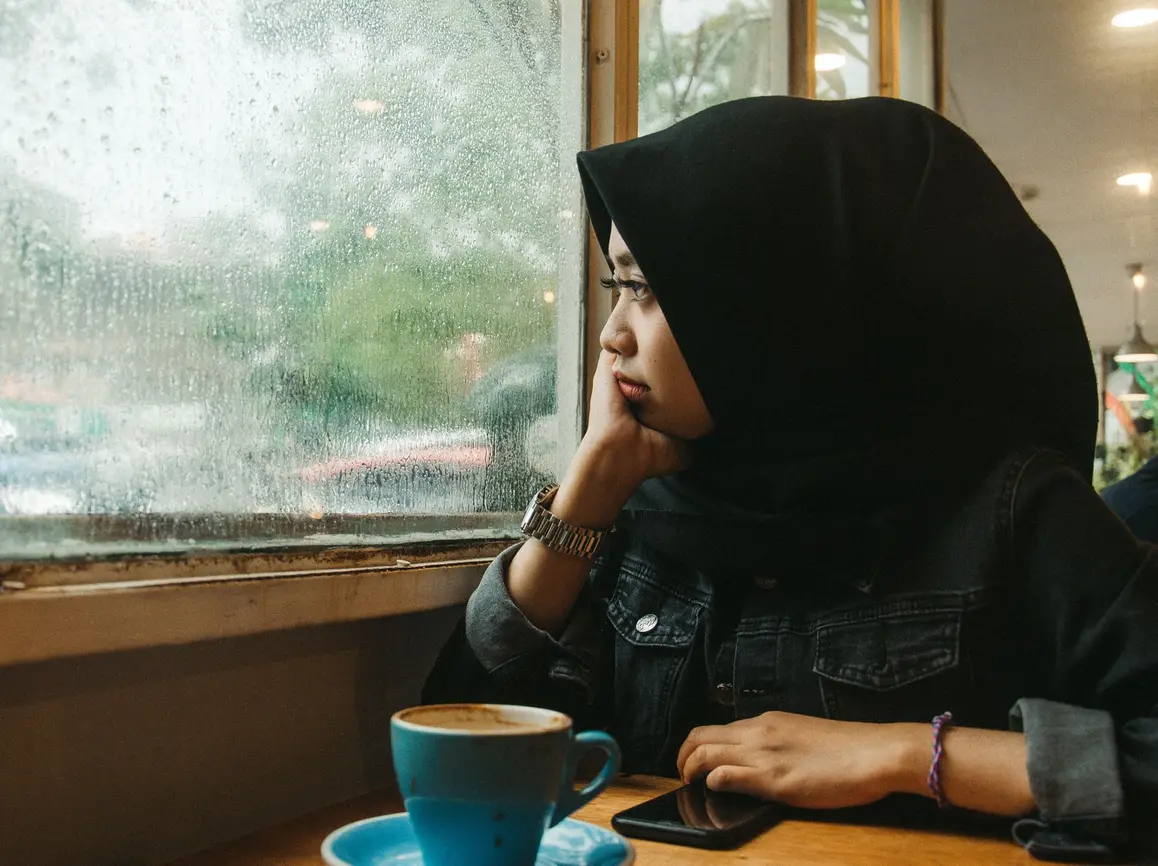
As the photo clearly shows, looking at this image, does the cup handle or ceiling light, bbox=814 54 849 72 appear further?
ceiling light, bbox=814 54 849 72

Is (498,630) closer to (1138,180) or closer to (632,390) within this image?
(632,390)

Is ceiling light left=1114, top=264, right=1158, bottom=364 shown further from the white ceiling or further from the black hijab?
the black hijab

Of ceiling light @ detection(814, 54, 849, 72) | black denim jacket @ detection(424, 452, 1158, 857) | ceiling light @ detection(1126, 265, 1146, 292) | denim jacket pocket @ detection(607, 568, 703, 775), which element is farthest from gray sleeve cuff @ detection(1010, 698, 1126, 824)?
ceiling light @ detection(1126, 265, 1146, 292)

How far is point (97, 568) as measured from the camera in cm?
Answer: 71

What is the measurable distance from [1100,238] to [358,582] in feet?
20.5

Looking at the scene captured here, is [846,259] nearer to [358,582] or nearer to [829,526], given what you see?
[829,526]

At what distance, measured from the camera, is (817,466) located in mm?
973

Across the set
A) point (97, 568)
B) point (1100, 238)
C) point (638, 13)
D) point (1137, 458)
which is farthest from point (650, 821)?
point (1137, 458)

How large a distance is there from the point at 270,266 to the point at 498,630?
39cm

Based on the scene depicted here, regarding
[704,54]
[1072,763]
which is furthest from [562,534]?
[704,54]

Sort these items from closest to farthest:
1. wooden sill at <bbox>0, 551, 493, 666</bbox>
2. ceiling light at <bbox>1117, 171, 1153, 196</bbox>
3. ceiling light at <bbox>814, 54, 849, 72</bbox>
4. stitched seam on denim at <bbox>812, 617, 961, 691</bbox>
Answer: wooden sill at <bbox>0, 551, 493, 666</bbox>, stitched seam on denim at <bbox>812, 617, 961, 691</bbox>, ceiling light at <bbox>814, 54, 849, 72</bbox>, ceiling light at <bbox>1117, 171, 1153, 196</bbox>

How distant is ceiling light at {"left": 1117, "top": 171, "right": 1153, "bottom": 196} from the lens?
5.09 metres

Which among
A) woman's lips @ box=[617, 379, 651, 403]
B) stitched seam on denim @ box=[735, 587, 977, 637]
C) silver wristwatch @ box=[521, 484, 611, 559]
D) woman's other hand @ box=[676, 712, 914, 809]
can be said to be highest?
woman's lips @ box=[617, 379, 651, 403]

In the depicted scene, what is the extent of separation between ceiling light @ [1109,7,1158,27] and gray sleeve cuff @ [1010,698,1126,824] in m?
3.58
